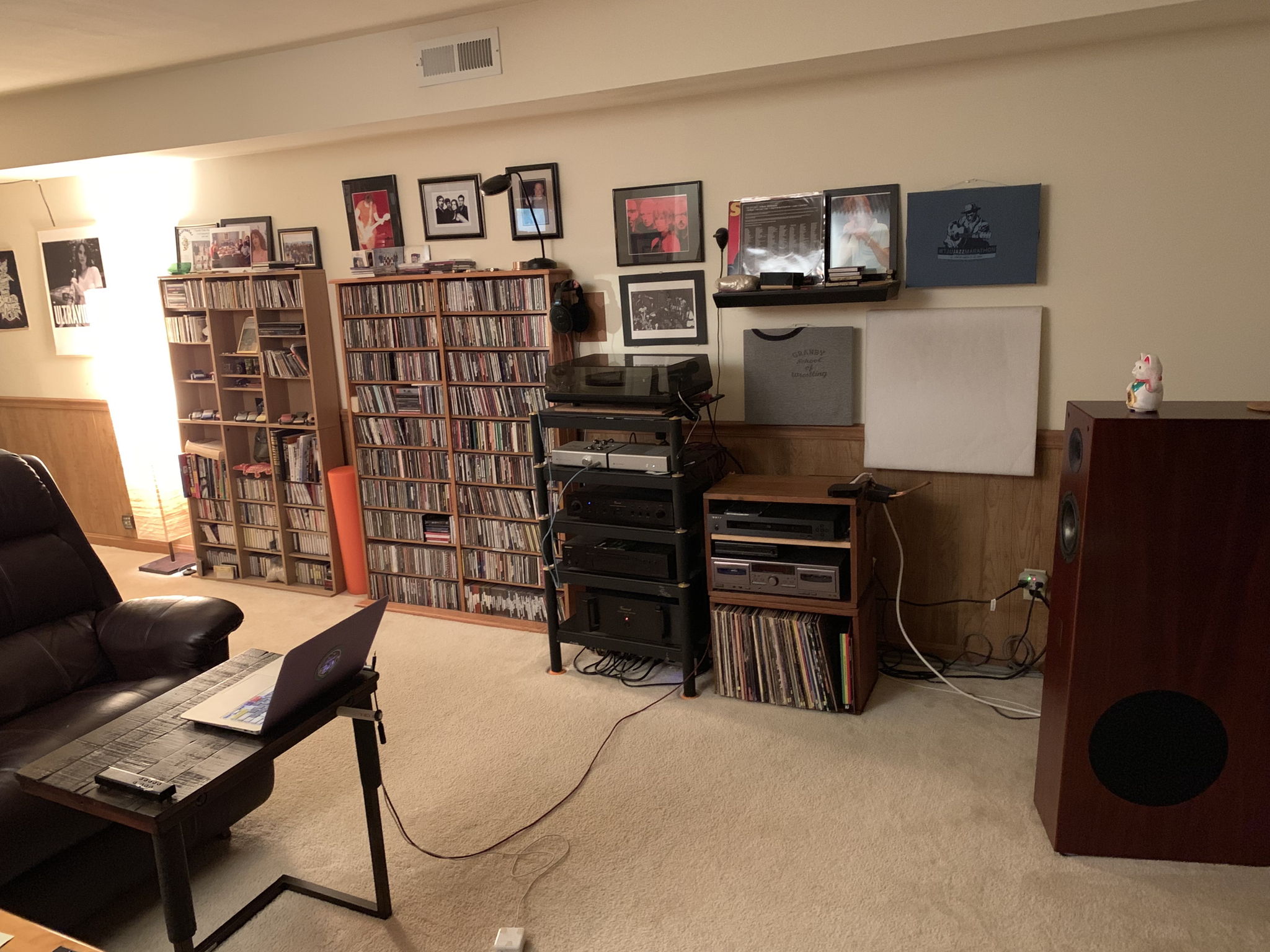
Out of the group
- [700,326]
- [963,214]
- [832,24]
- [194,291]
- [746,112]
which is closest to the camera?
[832,24]

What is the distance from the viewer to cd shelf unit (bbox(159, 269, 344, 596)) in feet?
14.2

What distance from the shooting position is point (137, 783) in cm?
162

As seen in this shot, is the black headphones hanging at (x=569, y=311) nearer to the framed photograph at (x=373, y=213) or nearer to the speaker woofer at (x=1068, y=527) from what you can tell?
the framed photograph at (x=373, y=213)

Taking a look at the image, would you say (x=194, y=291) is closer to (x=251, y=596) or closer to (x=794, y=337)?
(x=251, y=596)

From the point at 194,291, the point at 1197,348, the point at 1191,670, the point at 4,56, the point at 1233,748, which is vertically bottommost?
the point at 1233,748

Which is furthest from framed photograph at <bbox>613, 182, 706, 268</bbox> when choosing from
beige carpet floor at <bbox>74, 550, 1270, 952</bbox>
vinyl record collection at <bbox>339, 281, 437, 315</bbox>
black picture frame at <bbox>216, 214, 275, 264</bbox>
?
black picture frame at <bbox>216, 214, 275, 264</bbox>

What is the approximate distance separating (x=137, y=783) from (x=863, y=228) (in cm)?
276

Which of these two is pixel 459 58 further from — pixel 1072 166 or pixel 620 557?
pixel 1072 166

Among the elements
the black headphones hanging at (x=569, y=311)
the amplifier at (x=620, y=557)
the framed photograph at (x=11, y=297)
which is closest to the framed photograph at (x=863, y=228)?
the black headphones hanging at (x=569, y=311)

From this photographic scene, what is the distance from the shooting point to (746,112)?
327cm

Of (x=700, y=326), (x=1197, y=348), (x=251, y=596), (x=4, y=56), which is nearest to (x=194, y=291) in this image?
(x=4, y=56)

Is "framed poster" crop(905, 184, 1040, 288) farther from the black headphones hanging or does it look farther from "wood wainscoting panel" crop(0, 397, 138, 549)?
"wood wainscoting panel" crop(0, 397, 138, 549)

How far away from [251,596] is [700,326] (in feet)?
9.02

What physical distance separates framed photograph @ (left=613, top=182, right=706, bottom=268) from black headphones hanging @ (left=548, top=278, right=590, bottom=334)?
225 millimetres
